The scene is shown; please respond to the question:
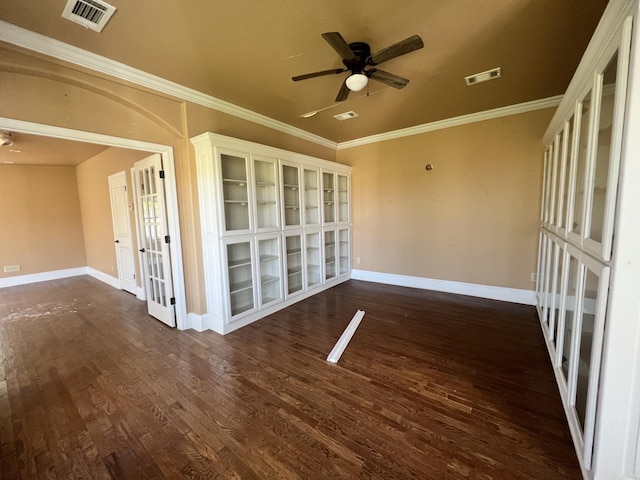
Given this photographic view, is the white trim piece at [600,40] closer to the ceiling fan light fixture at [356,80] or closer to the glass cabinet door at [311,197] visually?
the ceiling fan light fixture at [356,80]

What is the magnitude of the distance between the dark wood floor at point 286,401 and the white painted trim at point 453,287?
1.77ft

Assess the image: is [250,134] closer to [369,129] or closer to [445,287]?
[369,129]

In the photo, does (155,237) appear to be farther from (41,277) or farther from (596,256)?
(41,277)

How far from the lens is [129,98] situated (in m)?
2.56

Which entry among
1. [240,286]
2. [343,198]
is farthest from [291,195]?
[240,286]

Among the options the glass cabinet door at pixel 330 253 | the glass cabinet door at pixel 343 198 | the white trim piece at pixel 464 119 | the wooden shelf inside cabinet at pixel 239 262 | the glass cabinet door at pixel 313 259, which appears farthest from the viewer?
the glass cabinet door at pixel 343 198

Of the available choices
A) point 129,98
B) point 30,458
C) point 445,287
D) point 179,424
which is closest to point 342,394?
point 179,424

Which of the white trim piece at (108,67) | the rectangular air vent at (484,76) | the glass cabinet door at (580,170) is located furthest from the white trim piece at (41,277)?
the glass cabinet door at (580,170)

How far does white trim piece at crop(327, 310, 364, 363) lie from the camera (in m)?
2.52

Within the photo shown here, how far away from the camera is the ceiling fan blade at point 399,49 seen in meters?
1.82

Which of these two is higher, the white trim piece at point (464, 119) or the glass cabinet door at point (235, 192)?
the white trim piece at point (464, 119)

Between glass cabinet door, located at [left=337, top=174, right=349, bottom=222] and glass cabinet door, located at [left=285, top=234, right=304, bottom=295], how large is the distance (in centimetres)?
122

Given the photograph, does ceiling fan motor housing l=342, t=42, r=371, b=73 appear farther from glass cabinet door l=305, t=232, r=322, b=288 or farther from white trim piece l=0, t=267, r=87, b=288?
white trim piece l=0, t=267, r=87, b=288

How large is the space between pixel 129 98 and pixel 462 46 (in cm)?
318
